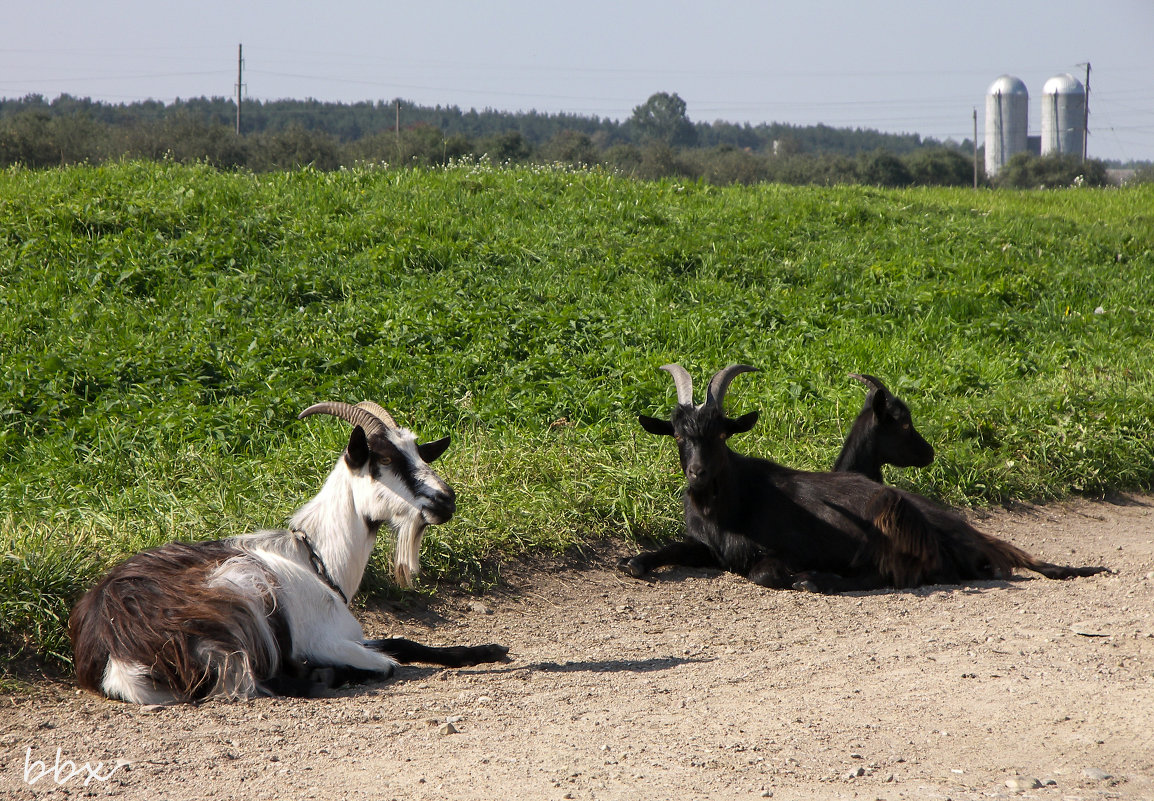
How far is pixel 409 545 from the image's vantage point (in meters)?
4.46

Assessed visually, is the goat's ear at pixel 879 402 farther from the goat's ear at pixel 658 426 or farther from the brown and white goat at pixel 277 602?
the brown and white goat at pixel 277 602

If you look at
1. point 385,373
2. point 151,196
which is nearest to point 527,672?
point 385,373

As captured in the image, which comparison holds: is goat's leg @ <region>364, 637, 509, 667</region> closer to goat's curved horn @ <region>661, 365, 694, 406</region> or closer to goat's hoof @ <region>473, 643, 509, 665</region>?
goat's hoof @ <region>473, 643, 509, 665</region>

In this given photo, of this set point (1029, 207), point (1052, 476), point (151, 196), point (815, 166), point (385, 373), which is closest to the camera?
point (1052, 476)

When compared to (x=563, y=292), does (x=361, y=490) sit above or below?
below

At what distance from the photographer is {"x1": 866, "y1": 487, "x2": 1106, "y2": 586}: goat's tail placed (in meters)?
5.95

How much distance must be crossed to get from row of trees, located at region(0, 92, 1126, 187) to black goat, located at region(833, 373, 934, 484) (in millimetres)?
10036

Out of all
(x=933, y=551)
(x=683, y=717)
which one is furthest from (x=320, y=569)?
(x=933, y=551)

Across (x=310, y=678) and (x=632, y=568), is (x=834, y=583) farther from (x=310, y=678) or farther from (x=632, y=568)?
(x=310, y=678)

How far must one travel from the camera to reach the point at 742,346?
382 inches

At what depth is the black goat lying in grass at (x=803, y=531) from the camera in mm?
5973

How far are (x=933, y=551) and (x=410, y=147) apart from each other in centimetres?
3588

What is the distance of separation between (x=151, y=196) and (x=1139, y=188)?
1932 centimetres

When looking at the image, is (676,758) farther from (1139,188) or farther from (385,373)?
(1139,188)
